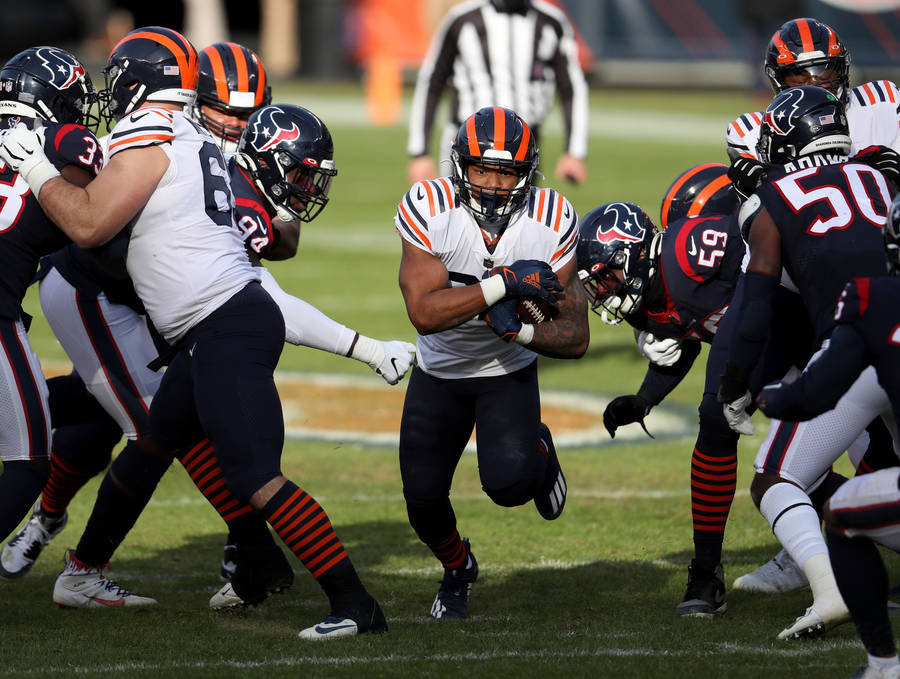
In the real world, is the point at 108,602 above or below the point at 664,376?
below

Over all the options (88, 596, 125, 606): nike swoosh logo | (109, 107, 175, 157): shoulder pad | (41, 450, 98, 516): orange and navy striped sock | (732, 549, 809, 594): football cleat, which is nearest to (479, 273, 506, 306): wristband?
(109, 107, 175, 157): shoulder pad

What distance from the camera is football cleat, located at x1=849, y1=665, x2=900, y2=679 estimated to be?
379 cm

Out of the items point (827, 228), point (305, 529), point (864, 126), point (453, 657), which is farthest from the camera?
point (864, 126)

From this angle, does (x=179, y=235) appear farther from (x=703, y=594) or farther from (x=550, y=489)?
(x=703, y=594)

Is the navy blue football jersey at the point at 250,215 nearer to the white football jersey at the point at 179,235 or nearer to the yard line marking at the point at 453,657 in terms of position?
the white football jersey at the point at 179,235

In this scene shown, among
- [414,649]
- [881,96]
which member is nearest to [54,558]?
[414,649]

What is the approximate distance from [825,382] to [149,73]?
95.3 inches

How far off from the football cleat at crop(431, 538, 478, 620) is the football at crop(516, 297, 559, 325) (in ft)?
2.83

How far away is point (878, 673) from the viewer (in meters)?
3.82

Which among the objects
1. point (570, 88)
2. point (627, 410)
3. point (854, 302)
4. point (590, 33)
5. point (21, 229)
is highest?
point (854, 302)

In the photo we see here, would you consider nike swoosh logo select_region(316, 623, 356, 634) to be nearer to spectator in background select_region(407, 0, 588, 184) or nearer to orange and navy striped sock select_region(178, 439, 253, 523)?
orange and navy striped sock select_region(178, 439, 253, 523)

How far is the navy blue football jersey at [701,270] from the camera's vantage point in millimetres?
5055

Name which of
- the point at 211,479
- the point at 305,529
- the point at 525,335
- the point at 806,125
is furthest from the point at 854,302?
the point at 211,479

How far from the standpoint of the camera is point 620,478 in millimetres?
7008
